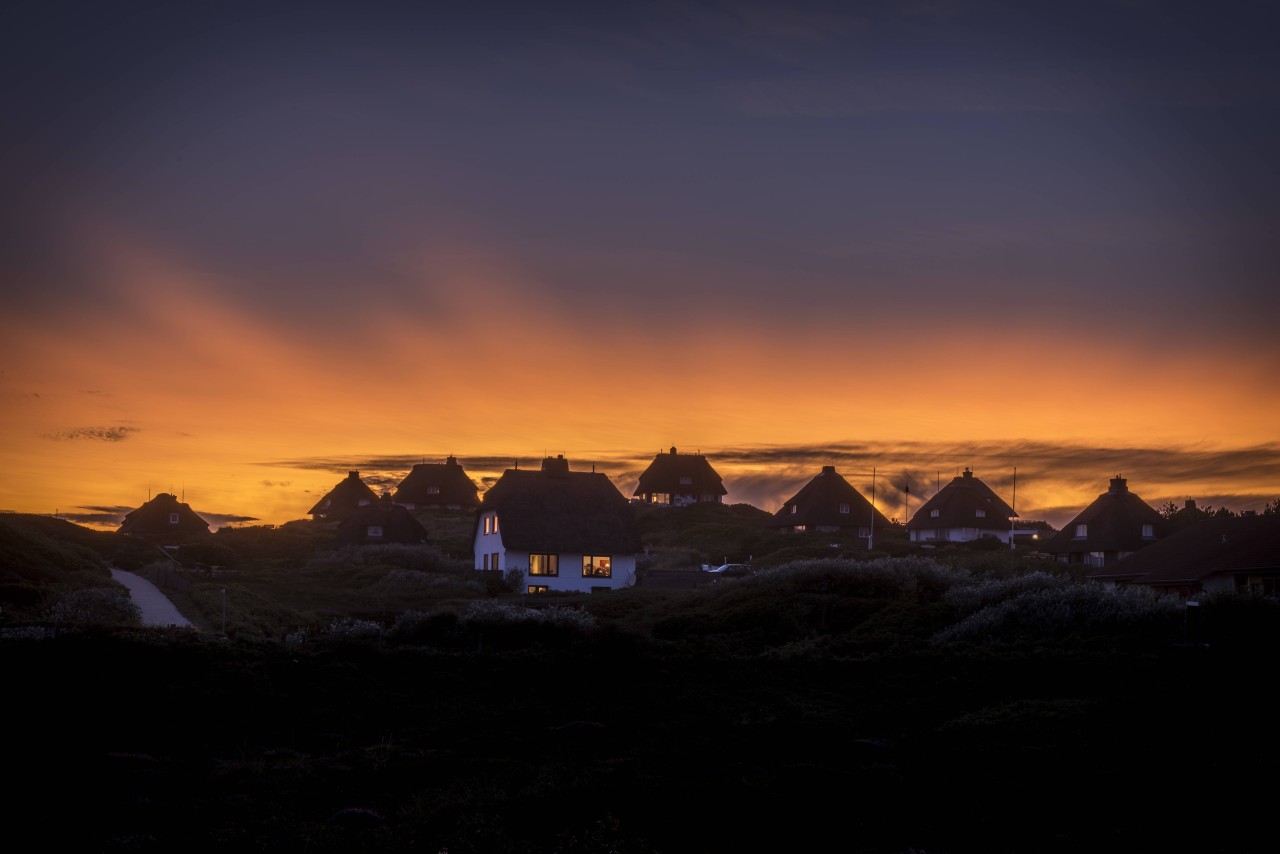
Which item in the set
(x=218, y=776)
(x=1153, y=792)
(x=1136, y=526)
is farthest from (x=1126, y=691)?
(x=1136, y=526)

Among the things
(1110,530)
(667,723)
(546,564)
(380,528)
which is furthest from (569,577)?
(667,723)

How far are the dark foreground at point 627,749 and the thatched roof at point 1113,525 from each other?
53337 millimetres

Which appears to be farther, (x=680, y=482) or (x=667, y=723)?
(x=680, y=482)

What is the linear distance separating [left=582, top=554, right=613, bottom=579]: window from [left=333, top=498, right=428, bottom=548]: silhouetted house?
24592 millimetres

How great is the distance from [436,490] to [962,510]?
5067 cm

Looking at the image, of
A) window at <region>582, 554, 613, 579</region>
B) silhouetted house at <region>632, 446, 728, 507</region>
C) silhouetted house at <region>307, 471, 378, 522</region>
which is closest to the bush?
window at <region>582, 554, 613, 579</region>

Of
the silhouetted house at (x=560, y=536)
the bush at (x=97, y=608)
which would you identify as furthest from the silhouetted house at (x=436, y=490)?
the bush at (x=97, y=608)

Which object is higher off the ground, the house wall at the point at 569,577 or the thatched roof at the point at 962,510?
the thatched roof at the point at 962,510

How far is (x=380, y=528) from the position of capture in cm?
8975

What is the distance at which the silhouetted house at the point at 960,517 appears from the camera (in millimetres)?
102750

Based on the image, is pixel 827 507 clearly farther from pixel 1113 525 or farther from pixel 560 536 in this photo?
pixel 560 536

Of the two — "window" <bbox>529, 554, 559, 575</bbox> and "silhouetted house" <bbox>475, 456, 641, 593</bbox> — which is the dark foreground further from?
"window" <bbox>529, 554, 559, 575</bbox>

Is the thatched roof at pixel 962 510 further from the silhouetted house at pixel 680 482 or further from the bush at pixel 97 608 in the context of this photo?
the bush at pixel 97 608

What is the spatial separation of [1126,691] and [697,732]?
361 inches
